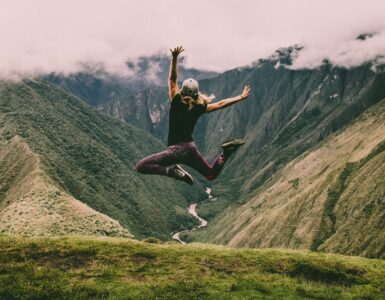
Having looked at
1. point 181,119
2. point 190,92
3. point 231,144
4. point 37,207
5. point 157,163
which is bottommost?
point 37,207

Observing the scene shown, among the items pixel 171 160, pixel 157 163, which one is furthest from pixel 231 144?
pixel 157 163

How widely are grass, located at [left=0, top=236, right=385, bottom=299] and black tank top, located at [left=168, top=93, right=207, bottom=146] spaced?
22.2 feet

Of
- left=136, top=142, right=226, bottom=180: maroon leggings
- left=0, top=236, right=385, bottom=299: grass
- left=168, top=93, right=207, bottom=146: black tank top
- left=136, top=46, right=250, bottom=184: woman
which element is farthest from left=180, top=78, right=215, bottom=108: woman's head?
left=0, top=236, right=385, bottom=299: grass

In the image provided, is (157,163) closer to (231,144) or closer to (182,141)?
(182,141)

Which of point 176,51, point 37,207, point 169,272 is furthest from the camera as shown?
point 37,207

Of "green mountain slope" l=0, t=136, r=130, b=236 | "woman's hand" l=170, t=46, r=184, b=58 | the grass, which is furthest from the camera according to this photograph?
"green mountain slope" l=0, t=136, r=130, b=236

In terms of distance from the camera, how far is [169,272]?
20281 millimetres

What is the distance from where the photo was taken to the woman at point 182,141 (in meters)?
13.5

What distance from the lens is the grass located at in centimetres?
1770

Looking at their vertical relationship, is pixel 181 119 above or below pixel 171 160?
above

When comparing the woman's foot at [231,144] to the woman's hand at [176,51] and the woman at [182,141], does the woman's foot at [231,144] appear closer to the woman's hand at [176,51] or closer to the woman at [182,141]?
the woman at [182,141]

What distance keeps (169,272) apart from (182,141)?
8504mm

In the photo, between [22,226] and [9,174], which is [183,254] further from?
[9,174]

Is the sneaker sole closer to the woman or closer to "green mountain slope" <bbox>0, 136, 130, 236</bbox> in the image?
the woman
